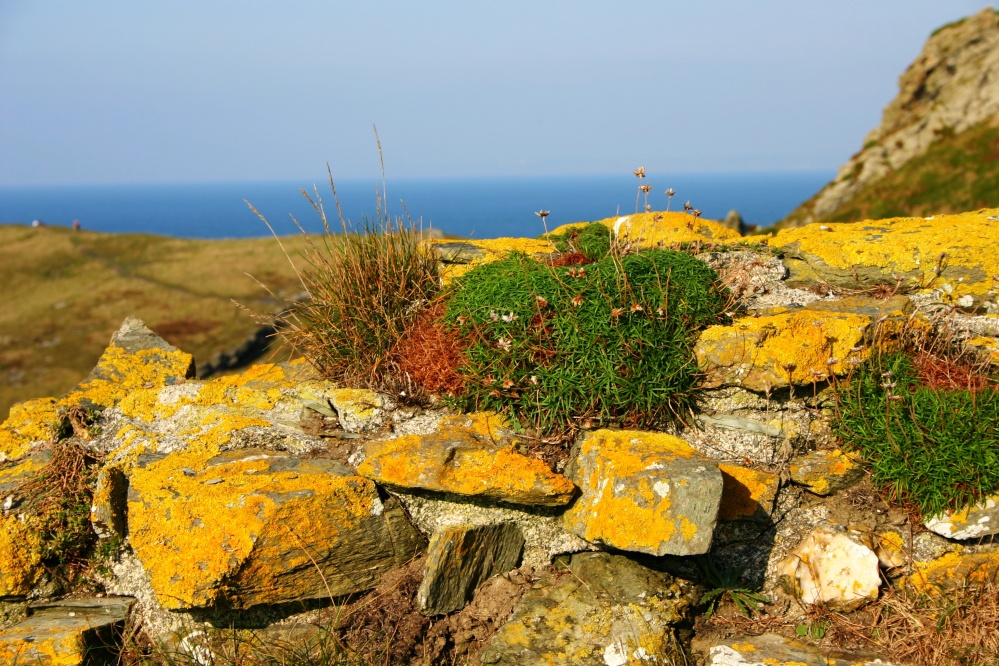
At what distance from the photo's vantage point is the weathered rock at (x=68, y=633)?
13.2 ft

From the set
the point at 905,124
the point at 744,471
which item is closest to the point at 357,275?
the point at 744,471

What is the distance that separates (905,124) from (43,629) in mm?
45908

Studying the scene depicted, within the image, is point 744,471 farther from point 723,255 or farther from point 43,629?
point 43,629

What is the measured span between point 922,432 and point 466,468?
2864 mm

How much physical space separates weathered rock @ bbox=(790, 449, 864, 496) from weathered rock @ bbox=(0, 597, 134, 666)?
440 cm

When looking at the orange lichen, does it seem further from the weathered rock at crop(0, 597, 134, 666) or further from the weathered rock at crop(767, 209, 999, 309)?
the weathered rock at crop(767, 209, 999, 309)

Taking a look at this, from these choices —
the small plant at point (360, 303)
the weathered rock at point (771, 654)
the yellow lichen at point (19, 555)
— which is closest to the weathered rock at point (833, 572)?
the weathered rock at point (771, 654)

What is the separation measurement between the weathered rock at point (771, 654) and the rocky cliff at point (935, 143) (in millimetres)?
29315

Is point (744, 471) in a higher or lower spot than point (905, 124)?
lower

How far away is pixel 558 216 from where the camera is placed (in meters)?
172

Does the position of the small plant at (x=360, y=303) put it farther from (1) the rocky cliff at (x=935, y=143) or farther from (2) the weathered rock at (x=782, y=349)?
(1) the rocky cliff at (x=935, y=143)

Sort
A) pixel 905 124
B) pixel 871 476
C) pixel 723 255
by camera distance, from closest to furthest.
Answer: pixel 871 476 → pixel 723 255 → pixel 905 124

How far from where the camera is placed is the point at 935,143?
34031mm

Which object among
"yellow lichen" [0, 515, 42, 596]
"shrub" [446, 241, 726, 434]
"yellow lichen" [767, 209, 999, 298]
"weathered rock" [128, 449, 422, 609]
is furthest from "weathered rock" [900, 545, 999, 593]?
"yellow lichen" [0, 515, 42, 596]
